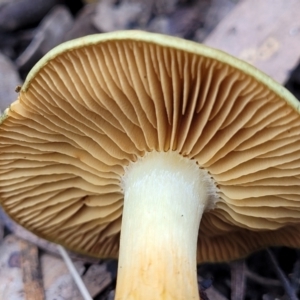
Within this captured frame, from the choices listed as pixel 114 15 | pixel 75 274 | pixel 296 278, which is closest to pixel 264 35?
pixel 114 15

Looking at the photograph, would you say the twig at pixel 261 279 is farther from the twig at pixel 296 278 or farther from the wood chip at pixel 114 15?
the wood chip at pixel 114 15

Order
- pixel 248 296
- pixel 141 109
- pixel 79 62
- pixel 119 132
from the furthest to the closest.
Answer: pixel 248 296, pixel 119 132, pixel 141 109, pixel 79 62

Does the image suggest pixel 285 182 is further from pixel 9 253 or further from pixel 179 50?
pixel 9 253

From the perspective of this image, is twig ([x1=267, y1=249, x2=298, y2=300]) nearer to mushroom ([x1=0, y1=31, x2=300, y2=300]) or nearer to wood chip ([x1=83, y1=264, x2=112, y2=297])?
mushroom ([x1=0, y1=31, x2=300, y2=300])

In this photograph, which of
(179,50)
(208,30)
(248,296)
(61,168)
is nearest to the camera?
(179,50)

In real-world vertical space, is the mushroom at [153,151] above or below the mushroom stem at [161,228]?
above

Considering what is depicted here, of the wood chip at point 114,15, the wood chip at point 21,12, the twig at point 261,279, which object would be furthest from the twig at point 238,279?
the wood chip at point 21,12

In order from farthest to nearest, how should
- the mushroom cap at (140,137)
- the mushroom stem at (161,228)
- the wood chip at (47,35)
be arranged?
1. the wood chip at (47,35)
2. the mushroom stem at (161,228)
3. the mushroom cap at (140,137)

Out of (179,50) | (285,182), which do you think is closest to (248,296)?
(285,182)
